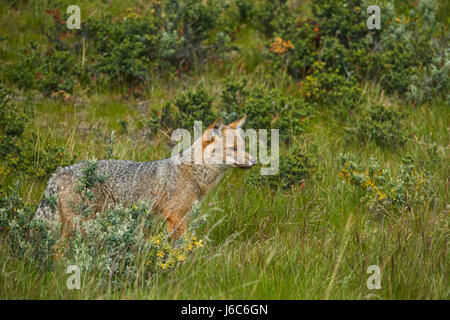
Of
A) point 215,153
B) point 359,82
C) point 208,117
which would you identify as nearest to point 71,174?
point 215,153

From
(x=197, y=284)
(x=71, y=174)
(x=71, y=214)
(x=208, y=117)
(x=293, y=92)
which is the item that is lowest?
(x=197, y=284)

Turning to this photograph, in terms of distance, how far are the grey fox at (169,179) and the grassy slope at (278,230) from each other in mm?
360

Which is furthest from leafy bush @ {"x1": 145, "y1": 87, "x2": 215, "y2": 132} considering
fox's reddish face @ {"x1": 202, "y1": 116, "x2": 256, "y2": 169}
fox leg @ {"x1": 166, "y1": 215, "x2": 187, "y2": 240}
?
fox leg @ {"x1": 166, "y1": 215, "x2": 187, "y2": 240}

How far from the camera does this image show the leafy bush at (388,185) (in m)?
6.46

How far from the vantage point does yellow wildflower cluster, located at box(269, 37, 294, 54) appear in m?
9.91

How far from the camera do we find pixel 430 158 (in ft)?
25.0

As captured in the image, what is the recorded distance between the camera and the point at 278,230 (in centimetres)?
597

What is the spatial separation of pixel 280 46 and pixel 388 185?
4.21 m

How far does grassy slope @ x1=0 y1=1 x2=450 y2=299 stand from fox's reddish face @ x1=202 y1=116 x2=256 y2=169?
583 millimetres

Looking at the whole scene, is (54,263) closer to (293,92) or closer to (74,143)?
(74,143)

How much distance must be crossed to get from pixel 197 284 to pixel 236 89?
15.9 ft

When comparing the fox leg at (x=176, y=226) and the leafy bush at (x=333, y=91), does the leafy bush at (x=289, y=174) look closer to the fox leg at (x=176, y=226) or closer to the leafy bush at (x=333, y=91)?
the fox leg at (x=176, y=226)

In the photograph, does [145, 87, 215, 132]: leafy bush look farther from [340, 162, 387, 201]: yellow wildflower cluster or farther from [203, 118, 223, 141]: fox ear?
[340, 162, 387, 201]: yellow wildflower cluster

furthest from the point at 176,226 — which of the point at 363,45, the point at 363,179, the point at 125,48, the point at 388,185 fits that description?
the point at 363,45
